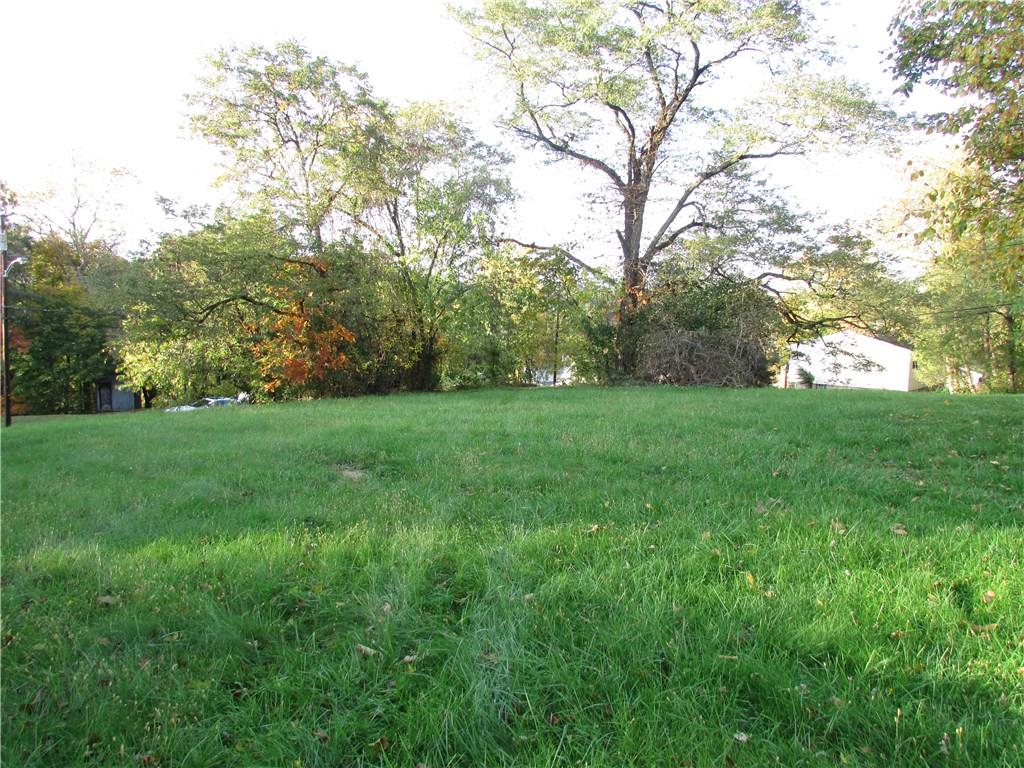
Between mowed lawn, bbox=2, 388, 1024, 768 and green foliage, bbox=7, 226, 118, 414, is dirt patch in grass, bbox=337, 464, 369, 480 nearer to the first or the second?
mowed lawn, bbox=2, 388, 1024, 768

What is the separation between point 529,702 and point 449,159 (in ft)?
68.0

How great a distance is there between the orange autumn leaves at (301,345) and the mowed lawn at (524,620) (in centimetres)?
1187

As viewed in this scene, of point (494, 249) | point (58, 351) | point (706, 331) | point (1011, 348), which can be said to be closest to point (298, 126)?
point (494, 249)

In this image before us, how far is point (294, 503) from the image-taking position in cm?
416

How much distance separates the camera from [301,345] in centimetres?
1653

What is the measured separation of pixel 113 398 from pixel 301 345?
98.2ft

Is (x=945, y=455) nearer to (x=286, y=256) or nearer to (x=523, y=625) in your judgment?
(x=523, y=625)

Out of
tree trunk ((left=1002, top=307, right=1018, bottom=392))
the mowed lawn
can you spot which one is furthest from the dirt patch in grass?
tree trunk ((left=1002, top=307, right=1018, bottom=392))

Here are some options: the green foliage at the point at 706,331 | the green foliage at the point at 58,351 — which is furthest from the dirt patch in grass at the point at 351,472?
the green foliage at the point at 58,351

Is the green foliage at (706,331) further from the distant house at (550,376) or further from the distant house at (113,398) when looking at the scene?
the distant house at (113,398)

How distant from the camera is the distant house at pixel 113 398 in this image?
35737mm

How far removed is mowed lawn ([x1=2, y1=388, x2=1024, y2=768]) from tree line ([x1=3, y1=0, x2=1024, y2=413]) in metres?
12.5

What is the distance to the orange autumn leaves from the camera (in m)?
16.4

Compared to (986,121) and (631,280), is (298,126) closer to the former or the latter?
(631,280)
